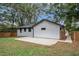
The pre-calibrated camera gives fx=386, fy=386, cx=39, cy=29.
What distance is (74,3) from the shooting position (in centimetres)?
449

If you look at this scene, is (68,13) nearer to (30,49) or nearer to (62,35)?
(62,35)

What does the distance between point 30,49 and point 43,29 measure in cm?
28

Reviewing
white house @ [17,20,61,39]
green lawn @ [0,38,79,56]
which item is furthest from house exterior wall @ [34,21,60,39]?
green lawn @ [0,38,79,56]

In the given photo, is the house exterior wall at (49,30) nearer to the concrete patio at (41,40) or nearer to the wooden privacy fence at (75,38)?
the concrete patio at (41,40)

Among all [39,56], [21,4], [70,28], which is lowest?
[39,56]

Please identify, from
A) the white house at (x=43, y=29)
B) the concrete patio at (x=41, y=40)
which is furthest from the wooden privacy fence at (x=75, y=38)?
the white house at (x=43, y=29)

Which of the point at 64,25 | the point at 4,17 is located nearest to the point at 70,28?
the point at 64,25

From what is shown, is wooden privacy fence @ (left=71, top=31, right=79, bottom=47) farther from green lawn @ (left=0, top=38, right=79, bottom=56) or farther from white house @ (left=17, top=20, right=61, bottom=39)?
white house @ (left=17, top=20, right=61, bottom=39)

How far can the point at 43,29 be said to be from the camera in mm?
4527

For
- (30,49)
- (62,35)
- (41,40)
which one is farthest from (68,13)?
(30,49)

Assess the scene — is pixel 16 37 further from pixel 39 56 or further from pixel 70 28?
pixel 70 28

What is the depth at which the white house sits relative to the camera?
4.50m

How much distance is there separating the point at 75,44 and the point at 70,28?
0.20 meters

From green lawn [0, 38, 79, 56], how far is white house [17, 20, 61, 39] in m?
0.11
